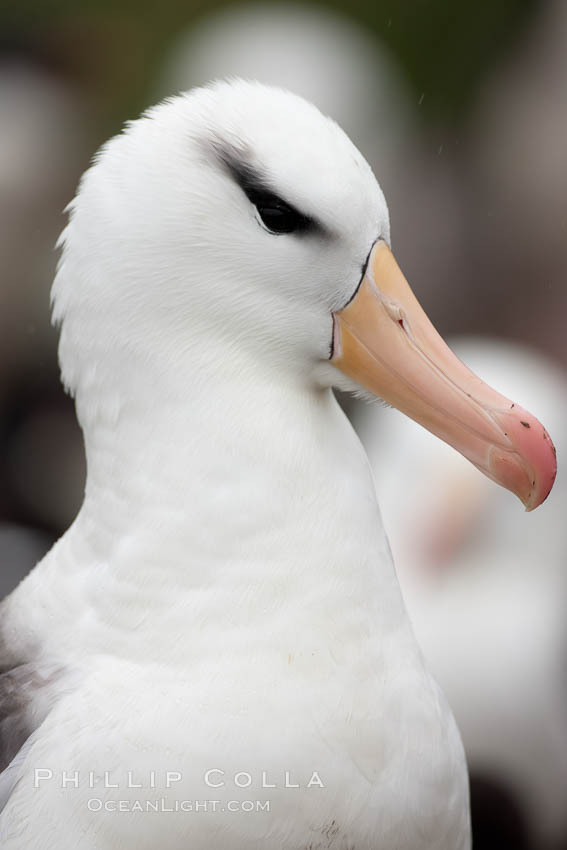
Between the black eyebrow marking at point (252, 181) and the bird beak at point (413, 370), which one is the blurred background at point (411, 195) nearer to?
the bird beak at point (413, 370)

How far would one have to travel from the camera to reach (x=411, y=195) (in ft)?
15.0

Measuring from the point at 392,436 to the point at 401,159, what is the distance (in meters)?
1.76

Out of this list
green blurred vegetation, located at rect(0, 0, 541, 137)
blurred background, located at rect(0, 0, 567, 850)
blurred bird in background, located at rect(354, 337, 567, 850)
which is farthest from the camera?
green blurred vegetation, located at rect(0, 0, 541, 137)

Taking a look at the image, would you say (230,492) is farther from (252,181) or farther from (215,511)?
(252,181)

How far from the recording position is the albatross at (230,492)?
1.18 meters

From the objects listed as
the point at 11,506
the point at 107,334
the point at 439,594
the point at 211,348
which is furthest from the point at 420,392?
the point at 11,506

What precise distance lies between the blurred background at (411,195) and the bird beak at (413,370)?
1657 millimetres

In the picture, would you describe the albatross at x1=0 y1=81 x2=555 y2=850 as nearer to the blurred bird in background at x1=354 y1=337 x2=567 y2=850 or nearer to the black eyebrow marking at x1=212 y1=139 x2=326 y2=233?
the black eyebrow marking at x1=212 y1=139 x2=326 y2=233

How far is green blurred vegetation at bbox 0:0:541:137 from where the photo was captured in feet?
16.1

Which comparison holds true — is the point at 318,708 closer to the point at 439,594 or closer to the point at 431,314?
the point at 439,594

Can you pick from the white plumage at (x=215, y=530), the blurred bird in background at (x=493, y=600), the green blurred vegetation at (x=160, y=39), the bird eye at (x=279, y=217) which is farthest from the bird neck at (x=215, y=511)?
the green blurred vegetation at (x=160, y=39)

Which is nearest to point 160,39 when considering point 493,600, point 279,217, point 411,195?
point 411,195

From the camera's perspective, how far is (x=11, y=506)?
394 cm

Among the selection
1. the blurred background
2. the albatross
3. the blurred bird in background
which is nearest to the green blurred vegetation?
the blurred background
